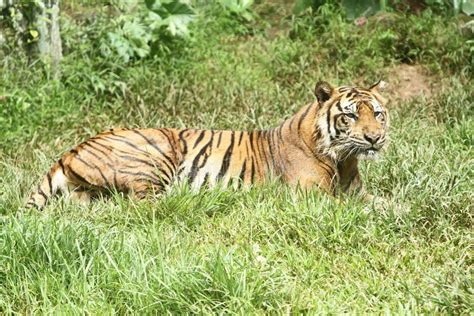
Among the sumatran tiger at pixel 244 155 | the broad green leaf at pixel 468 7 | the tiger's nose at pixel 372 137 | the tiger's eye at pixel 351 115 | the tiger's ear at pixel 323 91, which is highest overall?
the broad green leaf at pixel 468 7

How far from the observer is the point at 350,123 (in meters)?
5.60

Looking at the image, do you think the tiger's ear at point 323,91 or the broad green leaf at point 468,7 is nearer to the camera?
the broad green leaf at point 468,7

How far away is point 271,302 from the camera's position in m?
3.98

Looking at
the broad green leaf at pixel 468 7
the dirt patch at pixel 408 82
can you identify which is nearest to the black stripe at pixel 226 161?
the dirt patch at pixel 408 82

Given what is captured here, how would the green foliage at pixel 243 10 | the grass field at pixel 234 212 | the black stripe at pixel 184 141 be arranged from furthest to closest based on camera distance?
the green foliage at pixel 243 10
the black stripe at pixel 184 141
the grass field at pixel 234 212

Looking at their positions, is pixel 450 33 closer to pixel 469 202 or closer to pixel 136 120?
pixel 136 120

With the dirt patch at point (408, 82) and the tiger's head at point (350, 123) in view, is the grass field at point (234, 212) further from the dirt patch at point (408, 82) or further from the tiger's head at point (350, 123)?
the tiger's head at point (350, 123)

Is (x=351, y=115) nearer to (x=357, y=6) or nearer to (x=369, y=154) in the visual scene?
(x=369, y=154)

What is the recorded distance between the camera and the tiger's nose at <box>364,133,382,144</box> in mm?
5496

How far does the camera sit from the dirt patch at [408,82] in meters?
8.45

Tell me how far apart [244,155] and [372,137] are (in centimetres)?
97

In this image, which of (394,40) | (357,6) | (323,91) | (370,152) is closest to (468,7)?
(357,6)

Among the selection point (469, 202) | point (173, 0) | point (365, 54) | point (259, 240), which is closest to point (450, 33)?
point (365, 54)

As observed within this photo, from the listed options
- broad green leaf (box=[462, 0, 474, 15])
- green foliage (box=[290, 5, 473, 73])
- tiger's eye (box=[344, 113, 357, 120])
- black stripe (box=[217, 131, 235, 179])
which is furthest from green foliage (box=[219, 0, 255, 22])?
broad green leaf (box=[462, 0, 474, 15])
